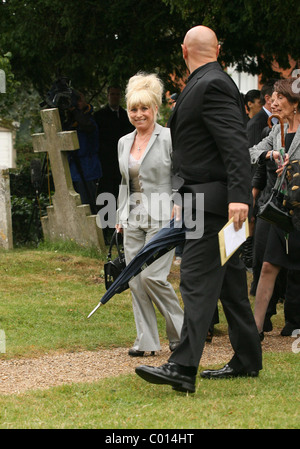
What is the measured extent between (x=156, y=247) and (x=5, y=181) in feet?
21.6

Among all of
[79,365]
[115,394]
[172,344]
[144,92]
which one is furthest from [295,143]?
[115,394]

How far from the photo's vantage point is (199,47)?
217 inches

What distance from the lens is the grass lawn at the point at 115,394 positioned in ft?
15.3

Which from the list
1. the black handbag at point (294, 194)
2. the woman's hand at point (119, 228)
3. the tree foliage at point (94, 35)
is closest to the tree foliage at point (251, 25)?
the tree foliage at point (94, 35)

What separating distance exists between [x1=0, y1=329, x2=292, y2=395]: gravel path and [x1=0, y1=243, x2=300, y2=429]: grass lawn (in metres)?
0.21

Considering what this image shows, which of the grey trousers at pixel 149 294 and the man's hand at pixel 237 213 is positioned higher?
the man's hand at pixel 237 213

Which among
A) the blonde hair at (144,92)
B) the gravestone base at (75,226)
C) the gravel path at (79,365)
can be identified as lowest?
the gravel path at (79,365)

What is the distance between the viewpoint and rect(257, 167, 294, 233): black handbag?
657cm

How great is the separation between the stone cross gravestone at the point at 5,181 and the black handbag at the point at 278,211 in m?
6.15

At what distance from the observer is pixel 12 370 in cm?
639

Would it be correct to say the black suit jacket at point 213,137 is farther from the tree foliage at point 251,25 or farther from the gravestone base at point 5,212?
the gravestone base at point 5,212

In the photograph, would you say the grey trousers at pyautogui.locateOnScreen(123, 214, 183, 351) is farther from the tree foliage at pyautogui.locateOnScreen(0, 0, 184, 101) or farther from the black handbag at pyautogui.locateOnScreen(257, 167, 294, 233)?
the tree foliage at pyautogui.locateOnScreen(0, 0, 184, 101)

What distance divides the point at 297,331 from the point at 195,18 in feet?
20.0

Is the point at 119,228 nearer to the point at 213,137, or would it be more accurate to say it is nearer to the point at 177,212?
the point at 177,212
